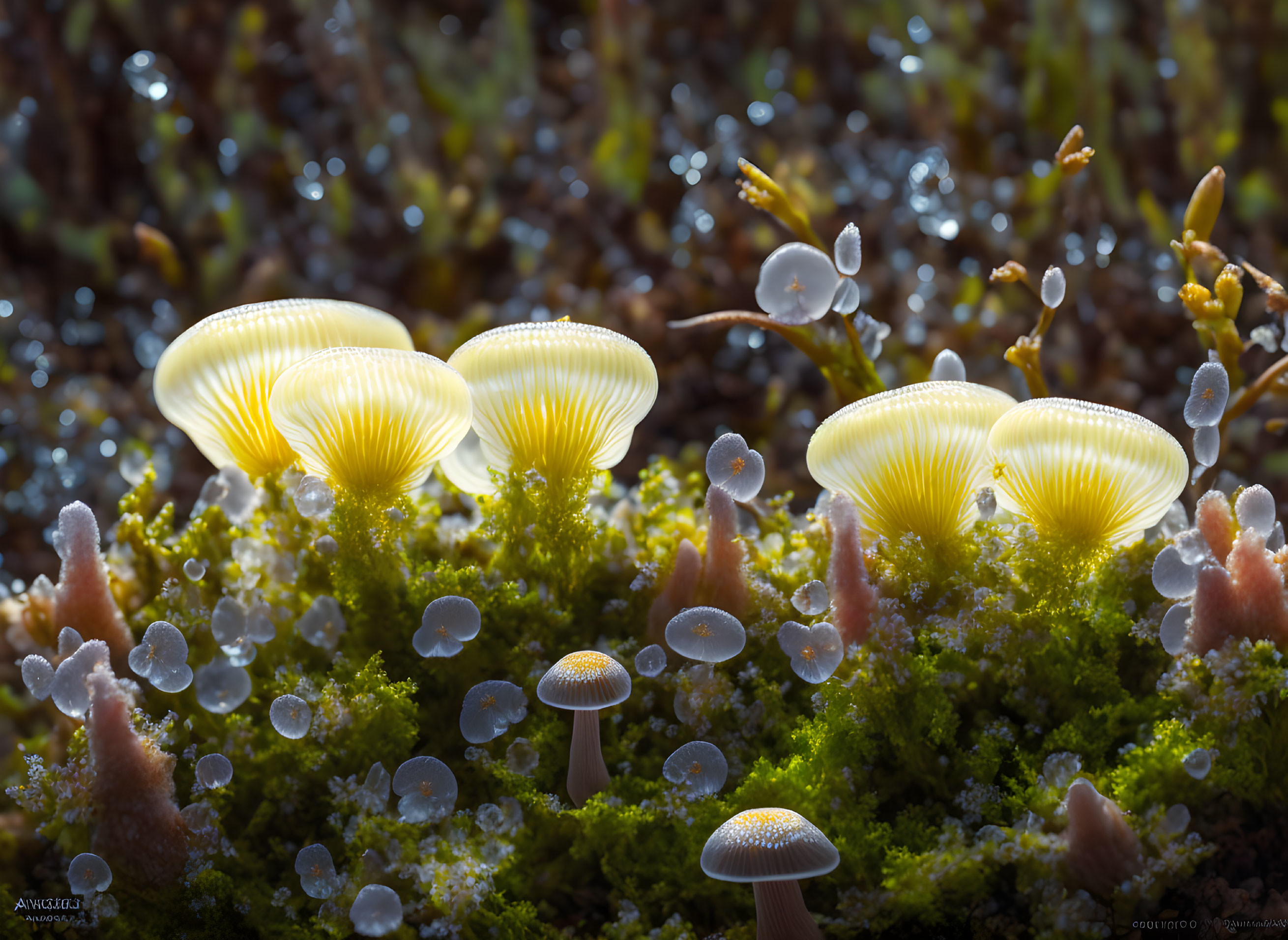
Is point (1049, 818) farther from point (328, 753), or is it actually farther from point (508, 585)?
point (328, 753)

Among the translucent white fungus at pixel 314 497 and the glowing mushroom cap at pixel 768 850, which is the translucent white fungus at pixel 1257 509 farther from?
the translucent white fungus at pixel 314 497

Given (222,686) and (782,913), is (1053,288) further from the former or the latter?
(222,686)

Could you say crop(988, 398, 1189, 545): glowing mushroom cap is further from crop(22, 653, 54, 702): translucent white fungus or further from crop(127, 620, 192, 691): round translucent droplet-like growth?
crop(22, 653, 54, 702): translucent white fungus

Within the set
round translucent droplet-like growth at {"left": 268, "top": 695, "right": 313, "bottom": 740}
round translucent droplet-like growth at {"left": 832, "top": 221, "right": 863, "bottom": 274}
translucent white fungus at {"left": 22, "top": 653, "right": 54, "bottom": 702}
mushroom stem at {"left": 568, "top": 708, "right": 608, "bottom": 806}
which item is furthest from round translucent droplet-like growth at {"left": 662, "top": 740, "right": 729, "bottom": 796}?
translucent white fungus at {"left": 22, "top": 653, "right": 54, "bottom": 702}

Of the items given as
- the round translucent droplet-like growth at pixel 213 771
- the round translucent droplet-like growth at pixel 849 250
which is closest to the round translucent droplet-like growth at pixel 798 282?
the round translucent droplet-like growth at pixel 849 250

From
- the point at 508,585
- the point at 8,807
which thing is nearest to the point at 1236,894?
the point at 508,585

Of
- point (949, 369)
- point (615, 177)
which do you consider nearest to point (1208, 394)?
point (949, 369)
